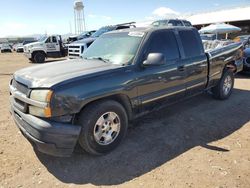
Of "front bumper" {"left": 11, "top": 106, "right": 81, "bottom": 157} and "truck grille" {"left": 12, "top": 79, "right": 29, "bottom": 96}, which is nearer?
"front bumper" {"left": 11, "top": 106, "right": 81, "bottom": 157}

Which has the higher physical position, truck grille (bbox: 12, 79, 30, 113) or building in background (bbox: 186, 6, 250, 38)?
building in background (bbox: 186, 6, 250, 38)

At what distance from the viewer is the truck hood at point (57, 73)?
344 cm

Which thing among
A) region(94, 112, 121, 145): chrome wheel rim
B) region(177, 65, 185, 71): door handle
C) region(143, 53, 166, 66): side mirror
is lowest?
region(94, 112, 121, 145): chrome wheel rim

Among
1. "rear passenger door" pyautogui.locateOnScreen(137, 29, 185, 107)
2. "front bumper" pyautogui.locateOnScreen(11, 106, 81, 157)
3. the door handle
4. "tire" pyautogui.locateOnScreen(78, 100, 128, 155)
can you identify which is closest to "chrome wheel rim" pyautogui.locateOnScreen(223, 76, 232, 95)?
"rear passenger door" pyautogui.locateOnScreen(137, 29, 185, 107)

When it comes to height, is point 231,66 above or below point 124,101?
above

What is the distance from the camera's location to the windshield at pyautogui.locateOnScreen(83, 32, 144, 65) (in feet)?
13.9

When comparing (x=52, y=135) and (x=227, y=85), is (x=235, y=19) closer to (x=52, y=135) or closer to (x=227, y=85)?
(x=227, y=85)

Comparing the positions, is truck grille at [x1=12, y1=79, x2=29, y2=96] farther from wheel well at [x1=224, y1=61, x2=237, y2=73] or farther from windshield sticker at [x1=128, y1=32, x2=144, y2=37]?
wheel well at [x1=224, y1=61, x2=237, y2=73]

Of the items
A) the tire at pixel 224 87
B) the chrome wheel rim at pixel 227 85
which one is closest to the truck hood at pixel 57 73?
the tire at pixel 224 87

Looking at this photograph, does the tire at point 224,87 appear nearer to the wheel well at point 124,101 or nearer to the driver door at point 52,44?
the wheel well at point 124,101

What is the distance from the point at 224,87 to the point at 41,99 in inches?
196

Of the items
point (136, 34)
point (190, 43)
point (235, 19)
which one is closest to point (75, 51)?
point (190, 43)

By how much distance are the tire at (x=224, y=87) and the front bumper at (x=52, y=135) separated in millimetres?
4352

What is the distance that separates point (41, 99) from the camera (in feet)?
10.8
